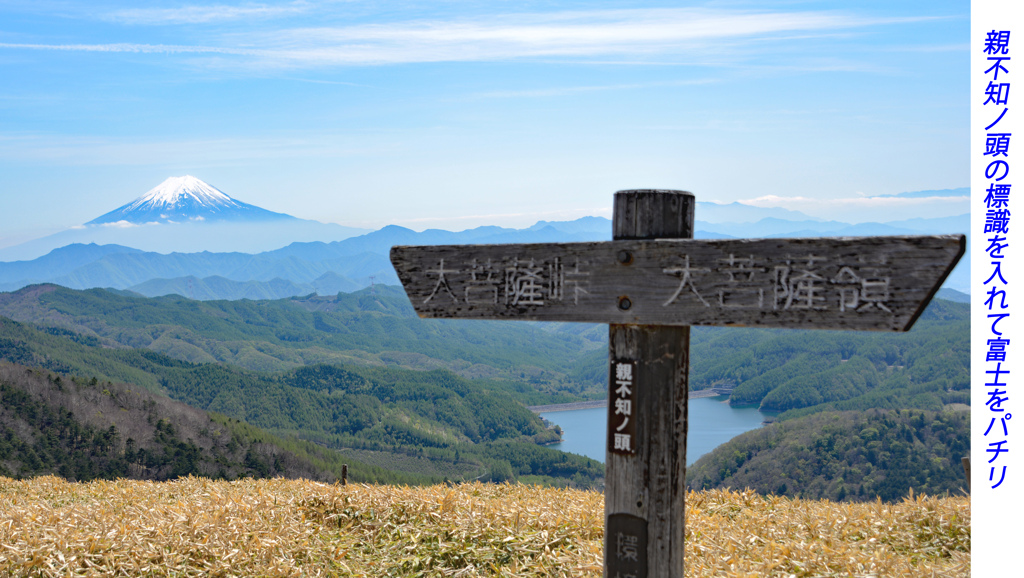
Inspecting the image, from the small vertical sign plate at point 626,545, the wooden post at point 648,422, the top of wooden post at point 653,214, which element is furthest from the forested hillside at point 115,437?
the top of wooden post at point 653,214

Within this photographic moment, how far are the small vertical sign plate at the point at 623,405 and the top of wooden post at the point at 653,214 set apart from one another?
1.02 metres

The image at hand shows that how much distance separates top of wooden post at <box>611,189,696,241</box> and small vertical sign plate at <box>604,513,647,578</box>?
87.6 inches

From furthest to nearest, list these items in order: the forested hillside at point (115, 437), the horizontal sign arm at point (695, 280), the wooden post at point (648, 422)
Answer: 1. the forested hillside at point (115, 437)
2. the wooden post at point (648, 422)
3. the horizontal sign arm at point (695, 280)

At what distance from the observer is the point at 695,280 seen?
493 cm

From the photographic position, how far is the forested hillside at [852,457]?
93.1m

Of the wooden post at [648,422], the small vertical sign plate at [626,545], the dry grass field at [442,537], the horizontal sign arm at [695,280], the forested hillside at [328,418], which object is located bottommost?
the forested hillside at [328,418]

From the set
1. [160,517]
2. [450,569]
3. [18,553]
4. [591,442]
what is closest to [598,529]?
[450,569]

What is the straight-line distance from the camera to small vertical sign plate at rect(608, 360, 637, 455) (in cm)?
520

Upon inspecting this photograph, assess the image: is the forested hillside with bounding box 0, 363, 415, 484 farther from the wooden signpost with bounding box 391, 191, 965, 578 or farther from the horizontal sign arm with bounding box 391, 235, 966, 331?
the wooden signpost with bounding box 391, 191, 965, 578

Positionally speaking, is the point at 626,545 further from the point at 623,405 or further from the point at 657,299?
the point at 657,299

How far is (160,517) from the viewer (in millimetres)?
8539

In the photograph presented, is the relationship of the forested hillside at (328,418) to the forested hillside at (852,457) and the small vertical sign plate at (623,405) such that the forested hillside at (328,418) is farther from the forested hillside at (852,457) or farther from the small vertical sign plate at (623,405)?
the small vertical sign plate at (623,405)

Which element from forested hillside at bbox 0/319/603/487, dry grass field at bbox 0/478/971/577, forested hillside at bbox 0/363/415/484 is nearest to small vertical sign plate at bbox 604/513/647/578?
dry grass field at bbox 0/478/971/577

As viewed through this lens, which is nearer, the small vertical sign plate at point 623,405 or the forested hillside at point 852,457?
the small vertical sign plate at point 623,405
